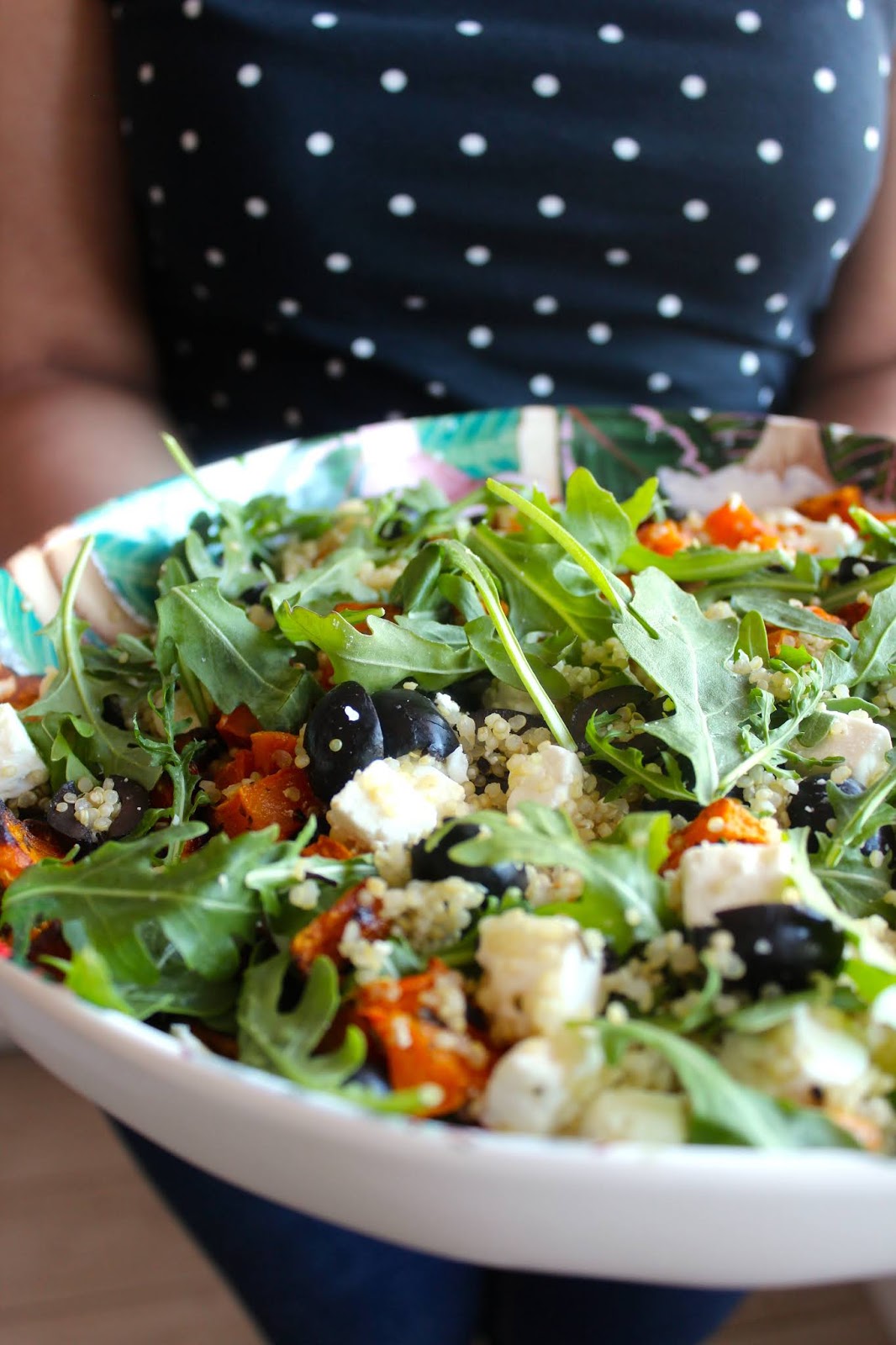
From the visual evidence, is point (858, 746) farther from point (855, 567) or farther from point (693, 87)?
point (693, 87)

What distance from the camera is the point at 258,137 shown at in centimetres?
146

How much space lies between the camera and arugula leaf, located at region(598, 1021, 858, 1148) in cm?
52

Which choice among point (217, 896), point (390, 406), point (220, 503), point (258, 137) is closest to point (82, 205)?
point (258, 137)

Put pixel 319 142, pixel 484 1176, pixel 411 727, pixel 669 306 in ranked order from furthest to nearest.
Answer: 1. pixel 669 306
2. pixel 319 142
3. pixel 411 727
4. pixel 484 1176

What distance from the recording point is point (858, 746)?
804mm

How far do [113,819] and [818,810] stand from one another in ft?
1.71

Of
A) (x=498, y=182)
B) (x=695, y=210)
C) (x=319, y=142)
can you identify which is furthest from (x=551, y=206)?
(x=319, y=142)

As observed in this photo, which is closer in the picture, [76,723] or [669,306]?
[76,723]

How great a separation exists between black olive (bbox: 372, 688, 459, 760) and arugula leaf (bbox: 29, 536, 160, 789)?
0.21m

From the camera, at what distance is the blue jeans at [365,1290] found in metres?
1.07

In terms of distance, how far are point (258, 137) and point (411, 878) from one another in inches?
44.6

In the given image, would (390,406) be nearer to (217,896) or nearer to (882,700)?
(882,700)

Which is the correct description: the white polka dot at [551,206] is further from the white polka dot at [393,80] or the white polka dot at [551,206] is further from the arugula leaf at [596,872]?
the arugula leaf at [596,872]

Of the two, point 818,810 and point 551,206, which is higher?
point 551,206
